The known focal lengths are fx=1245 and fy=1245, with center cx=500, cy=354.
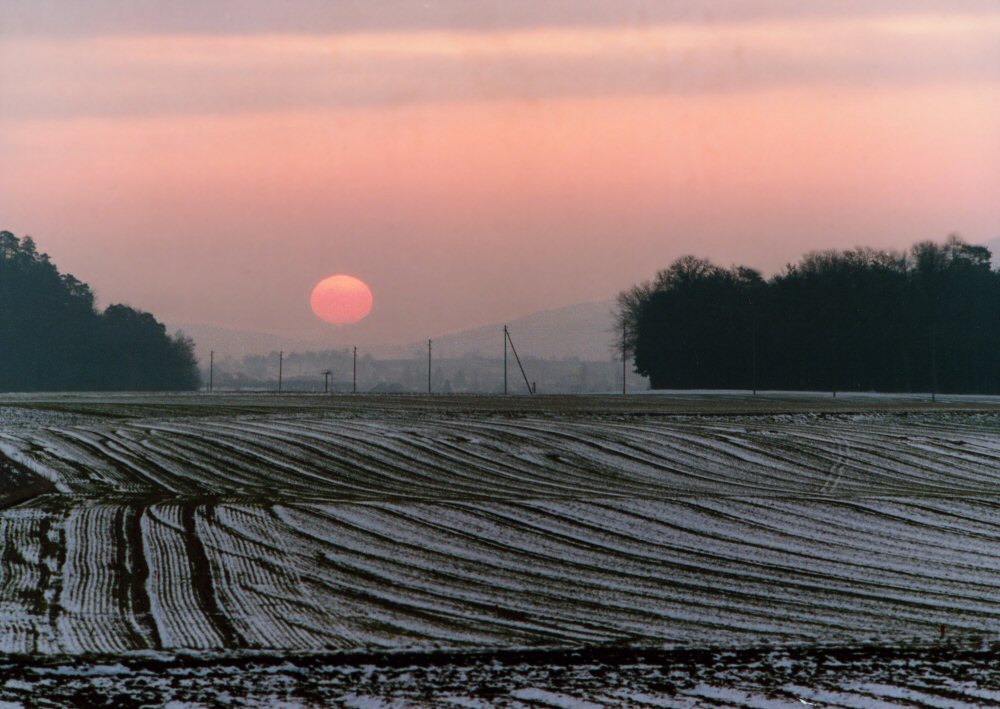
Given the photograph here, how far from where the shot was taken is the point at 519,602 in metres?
20.5

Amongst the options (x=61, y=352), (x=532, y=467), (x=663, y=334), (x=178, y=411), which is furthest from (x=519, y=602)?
(x=61, y=352)

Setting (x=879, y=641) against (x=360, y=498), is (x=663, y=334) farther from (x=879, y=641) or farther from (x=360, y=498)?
(x=879, y=641)

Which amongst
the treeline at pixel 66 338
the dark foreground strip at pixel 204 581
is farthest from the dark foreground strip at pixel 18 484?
the treeline at pixel 66 338

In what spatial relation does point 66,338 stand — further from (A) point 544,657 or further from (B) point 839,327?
(A) point 544,657

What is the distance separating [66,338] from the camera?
124938 mm

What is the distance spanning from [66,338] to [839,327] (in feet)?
245

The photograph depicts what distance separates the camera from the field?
15539 mm

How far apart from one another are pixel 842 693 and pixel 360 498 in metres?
16.7

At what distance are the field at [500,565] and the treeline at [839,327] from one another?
59.8m

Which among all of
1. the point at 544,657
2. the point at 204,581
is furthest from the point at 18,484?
the point at 544,657

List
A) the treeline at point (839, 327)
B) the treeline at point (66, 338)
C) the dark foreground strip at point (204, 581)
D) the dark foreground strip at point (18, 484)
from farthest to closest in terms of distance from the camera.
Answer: the treeline at point (66, 338) < the treeline at point (839, 327) < the dark foreground strip at point (18, 484) < the dark foreground strip at point (204, 581)

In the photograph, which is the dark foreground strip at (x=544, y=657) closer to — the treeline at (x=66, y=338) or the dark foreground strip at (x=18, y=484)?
the dark foreground strip at (x=18, y=484)

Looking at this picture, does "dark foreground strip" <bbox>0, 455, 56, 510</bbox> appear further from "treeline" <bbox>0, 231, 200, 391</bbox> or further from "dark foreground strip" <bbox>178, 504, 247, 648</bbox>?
"treeline" <bbox>0, 231, 200, 391</bbox>

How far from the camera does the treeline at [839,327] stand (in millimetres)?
100500
